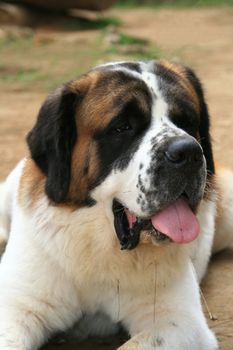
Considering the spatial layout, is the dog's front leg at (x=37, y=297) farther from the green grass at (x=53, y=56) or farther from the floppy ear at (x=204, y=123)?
the green grass at (x=53, y=56)

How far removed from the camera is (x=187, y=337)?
3.16 meters

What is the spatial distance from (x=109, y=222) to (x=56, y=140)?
1.34 feet

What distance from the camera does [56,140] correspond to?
3225mm

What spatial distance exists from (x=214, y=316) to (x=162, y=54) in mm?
8478

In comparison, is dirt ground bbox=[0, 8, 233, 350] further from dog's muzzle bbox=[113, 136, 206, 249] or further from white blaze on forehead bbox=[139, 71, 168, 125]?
white blaze on forehead bbox=[139, 71, 168, 125]

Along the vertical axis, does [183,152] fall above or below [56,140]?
above

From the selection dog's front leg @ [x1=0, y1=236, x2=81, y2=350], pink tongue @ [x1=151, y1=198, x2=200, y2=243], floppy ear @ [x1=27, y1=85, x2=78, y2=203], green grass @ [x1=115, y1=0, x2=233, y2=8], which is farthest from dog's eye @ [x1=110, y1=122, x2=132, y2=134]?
green grass @ [x1=115, y1=0, x2=233, y2=8]

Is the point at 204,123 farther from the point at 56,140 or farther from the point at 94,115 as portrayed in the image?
the point at 56,140

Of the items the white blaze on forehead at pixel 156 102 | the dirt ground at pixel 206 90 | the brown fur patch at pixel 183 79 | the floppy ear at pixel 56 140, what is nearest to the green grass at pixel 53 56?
the dirt ground at pixel 206 90

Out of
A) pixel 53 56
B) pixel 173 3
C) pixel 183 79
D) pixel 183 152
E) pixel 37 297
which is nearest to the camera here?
pixel 183 152

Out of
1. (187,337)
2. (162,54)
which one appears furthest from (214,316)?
(162,54)

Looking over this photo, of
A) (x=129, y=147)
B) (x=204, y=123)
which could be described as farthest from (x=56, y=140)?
(x=204, y=123)

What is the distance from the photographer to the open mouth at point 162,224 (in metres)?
3.01

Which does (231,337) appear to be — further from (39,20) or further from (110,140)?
(39,20)
